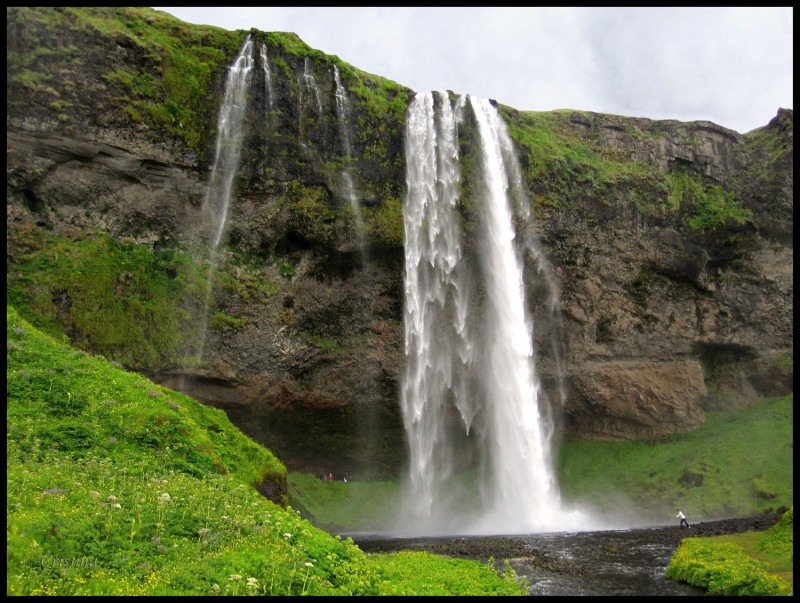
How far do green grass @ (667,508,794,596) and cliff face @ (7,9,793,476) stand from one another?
2335 centimetres

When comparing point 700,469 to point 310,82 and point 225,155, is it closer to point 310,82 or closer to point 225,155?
point 310,82

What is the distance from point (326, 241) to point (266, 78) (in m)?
10.4

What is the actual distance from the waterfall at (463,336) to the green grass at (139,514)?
20.0 metres

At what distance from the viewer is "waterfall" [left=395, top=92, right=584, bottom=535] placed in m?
37.9

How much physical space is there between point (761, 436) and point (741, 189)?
19.6 meters

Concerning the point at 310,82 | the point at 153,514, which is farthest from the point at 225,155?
the point at 153,514

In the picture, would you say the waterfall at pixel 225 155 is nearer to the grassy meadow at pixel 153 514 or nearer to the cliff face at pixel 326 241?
the cliff face at pixel 326 241

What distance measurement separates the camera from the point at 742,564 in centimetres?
1594

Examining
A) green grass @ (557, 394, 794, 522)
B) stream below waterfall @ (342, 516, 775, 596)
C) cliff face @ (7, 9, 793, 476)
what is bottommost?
stream below waterfall @ (342, 516, 775, 596)

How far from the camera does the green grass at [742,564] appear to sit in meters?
13.7

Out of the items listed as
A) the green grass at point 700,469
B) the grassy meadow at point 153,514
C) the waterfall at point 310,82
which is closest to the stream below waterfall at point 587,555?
the grassy meadow at point 153,514

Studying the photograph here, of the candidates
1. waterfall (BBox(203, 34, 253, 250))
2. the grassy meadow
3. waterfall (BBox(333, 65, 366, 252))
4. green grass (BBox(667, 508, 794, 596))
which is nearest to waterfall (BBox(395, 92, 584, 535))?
waterfall (BBox(333, 65, 366, 252))

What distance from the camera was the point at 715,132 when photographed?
50125mm

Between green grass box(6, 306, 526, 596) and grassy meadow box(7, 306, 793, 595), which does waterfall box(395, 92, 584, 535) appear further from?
green grass box(6, 306, 526, 596)
